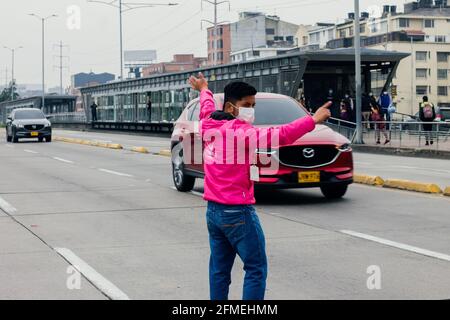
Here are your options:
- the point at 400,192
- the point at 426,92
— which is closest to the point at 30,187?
the point at 400,192

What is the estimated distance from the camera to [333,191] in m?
14.0

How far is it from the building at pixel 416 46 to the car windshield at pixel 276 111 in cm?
8606

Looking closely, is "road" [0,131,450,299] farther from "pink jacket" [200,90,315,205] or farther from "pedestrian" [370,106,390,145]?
"pedestrian" [370,106,390,145]

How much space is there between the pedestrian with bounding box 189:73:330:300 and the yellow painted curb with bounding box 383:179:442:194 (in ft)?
31.0

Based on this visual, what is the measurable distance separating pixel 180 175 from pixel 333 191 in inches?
114

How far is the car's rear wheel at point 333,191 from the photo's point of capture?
13898mm

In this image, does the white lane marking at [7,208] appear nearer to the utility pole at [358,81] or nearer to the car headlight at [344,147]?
the car headlight at [344,147]

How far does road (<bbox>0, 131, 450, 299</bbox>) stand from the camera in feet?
24.0

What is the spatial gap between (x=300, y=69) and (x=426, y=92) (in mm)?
74736

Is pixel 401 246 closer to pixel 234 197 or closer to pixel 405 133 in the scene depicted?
pixel 234 197

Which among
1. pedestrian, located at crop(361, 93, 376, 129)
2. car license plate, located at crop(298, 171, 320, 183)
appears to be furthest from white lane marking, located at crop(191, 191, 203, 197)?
pedestrian, located at crop(361, 93, 376, 129)
